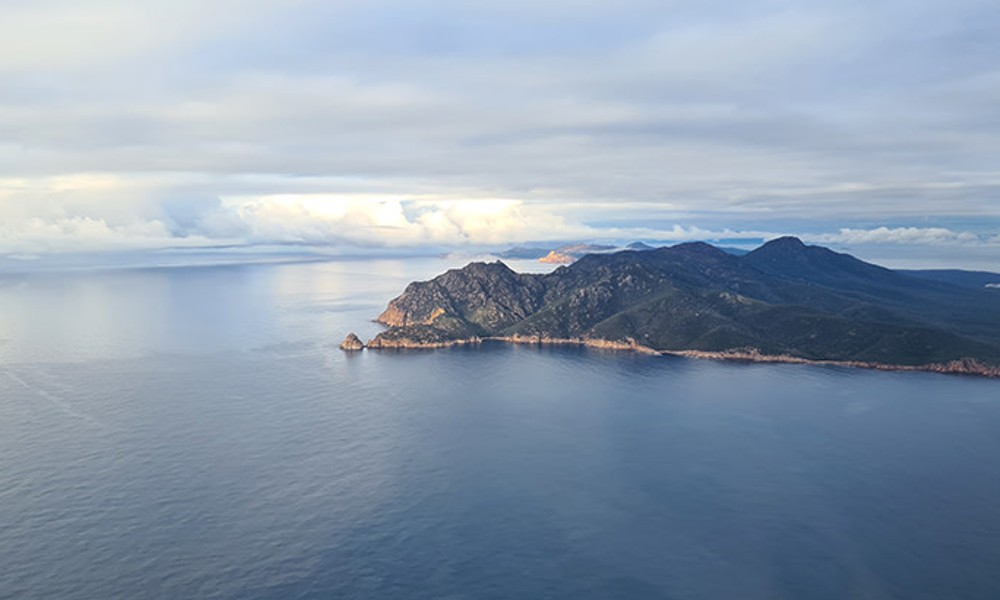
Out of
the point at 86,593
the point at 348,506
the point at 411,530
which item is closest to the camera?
the point at 86,593

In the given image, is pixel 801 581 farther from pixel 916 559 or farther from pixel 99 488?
pixel 99 488

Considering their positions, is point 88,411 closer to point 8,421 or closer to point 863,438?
point 8,421

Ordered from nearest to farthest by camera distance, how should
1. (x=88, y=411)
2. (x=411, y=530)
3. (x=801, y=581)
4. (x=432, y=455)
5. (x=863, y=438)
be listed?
(x=801, y=581) → (x=411, y=530) → (x=432, y=455) → (x=863, y=438) → (x=88, y=411)

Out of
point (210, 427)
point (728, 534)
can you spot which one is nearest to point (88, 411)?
point (210, 427)

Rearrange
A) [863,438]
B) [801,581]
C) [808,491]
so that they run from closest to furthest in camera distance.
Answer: [801,581] < [808,491] < [863,438]

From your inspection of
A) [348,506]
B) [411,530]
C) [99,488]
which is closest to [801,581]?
[411,530]

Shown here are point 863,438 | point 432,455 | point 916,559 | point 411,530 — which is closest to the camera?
point 916,559

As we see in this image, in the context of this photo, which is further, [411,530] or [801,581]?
[411,530]

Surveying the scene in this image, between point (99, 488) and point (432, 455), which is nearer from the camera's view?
point (99, 488)

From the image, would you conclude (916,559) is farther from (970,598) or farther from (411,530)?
(411,530)
